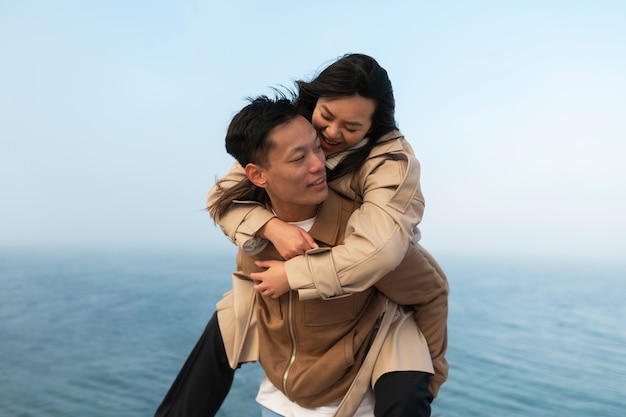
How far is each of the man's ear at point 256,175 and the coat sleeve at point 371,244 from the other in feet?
0.90

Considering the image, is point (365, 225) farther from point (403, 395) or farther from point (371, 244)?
point (403, 395)

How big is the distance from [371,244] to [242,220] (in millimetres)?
434

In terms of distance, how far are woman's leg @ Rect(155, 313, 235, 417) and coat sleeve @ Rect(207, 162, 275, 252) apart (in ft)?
A: 1.46

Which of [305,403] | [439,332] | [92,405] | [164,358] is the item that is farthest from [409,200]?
[164,358]

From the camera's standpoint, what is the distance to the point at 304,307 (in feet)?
5.79

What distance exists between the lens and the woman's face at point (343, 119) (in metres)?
1.64

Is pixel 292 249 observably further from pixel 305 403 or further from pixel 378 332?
pixel 305 403

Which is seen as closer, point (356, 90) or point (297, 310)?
point (356, 90)

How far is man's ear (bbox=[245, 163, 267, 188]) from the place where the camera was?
1709 millimetres

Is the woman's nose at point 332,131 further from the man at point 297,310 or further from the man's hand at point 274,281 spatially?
the man's hand at point 274,281

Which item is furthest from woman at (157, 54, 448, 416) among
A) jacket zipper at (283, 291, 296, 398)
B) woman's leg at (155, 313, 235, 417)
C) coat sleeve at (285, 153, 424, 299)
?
woman's leg at (155, 313, 235, 417)

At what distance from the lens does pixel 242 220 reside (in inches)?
68.6

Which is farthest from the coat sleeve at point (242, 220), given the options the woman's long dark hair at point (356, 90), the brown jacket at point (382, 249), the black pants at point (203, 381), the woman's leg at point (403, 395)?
the woman's leg at point (403, 395)

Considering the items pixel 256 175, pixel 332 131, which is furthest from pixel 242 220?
pixel 332 131
